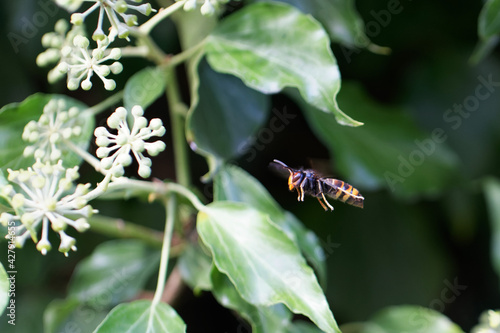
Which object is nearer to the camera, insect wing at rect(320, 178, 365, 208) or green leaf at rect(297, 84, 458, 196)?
insect wing at rect(320, 178, 365, 208)

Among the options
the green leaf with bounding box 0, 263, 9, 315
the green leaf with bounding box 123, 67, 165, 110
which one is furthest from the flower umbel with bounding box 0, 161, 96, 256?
the green leaf with bounding box 123, 67, 165, 110

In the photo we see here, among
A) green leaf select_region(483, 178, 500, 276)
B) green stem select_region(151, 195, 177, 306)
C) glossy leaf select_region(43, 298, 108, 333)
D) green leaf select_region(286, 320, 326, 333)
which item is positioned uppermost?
green stem select_region(151, 195, 177, 306)

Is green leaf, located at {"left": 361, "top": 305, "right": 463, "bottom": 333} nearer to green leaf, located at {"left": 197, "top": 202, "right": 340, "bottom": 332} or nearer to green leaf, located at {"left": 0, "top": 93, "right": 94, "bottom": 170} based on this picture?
green leaf, located at {"left": 197, "top": 202, "right": 340, "bottom": 332}

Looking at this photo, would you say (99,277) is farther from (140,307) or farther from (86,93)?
(86,93)

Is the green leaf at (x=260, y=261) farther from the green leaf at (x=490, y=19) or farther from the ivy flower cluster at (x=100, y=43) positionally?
the green leaf at (x=490, y=19)

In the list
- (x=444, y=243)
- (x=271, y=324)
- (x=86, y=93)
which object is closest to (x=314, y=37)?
(x=271, y=324)

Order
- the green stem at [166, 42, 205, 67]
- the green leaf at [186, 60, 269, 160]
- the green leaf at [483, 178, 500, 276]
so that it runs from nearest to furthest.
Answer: the green stem at [166, 42, 205, 67] < the green leaf at [186, 60, 269, 160] < the green leaf at [483, 178, 500, 276]

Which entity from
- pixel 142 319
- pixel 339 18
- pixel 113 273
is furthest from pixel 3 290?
pixel 339 18

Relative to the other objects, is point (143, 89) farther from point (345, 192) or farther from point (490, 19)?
point (490, 19)
